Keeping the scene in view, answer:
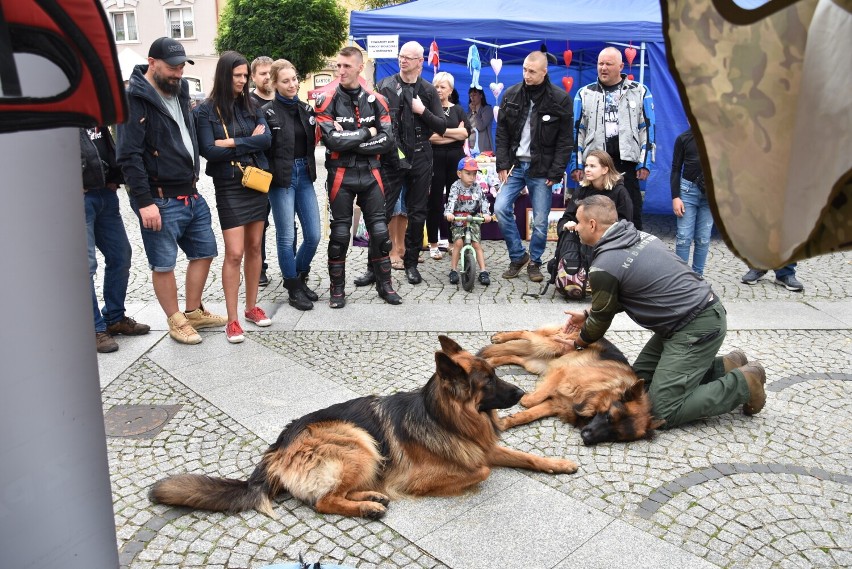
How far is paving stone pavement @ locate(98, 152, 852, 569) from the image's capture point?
10.9ft

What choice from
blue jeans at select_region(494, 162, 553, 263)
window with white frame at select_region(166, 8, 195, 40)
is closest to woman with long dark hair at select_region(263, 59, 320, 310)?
blue jeans at select_region(494, 162, 553, 263)

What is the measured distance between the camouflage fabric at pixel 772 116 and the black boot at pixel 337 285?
582cm

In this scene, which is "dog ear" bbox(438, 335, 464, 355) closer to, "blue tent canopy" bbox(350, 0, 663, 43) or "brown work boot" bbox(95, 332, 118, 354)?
"brown work boot" bbox(95, 332, 118, 354)

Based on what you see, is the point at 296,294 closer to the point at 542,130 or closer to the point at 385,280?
the point at 385,280

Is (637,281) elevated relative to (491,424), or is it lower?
elevated

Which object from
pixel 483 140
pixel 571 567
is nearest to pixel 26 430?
pixel 571 567

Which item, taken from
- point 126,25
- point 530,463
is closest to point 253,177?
point 530,463

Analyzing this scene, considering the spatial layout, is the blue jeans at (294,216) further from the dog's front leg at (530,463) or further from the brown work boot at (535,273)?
the dog's front leg at (530,463)

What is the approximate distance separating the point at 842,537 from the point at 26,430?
11.4ft

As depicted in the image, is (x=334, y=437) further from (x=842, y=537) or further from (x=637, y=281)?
(x=842, y=537)

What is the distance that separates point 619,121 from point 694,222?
1.36 metres

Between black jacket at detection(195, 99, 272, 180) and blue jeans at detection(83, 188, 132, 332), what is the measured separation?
854mm

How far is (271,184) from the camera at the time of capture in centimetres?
660

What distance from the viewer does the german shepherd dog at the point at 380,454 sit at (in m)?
3.58
